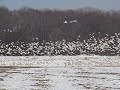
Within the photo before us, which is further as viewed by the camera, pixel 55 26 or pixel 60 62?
pixel 55 26

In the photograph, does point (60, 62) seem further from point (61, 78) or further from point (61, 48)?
point (61, 48)

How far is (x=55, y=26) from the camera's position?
88.3 meters

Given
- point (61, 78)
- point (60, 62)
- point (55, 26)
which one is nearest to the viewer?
point (61, 78)

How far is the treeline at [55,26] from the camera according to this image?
73762 millimetres

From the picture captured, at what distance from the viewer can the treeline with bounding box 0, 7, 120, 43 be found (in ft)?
242

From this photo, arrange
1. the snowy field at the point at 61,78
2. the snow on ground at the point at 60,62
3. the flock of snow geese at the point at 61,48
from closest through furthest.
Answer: the snowy field at the point at 61,78, the snow on ground at the point at 60,62, the flock of snow geese at the point at 61,48

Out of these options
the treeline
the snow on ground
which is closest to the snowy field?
the snow on ground

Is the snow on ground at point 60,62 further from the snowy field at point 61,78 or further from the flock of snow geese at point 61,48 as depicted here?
the flock of snow geese at point 61,48

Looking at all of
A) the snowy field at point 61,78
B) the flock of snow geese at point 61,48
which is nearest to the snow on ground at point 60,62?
the snowy field at point 61,78

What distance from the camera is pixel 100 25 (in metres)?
89.9

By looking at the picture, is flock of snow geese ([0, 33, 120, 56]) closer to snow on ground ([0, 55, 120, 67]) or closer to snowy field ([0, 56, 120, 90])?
snow on ground ([0, 55, 120, 67])

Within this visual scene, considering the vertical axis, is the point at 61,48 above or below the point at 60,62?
above

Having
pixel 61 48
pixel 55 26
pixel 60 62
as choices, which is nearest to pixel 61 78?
pixel 60 62

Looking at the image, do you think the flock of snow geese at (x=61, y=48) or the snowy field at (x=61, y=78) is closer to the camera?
the snowy field at (x=61, y=78)
